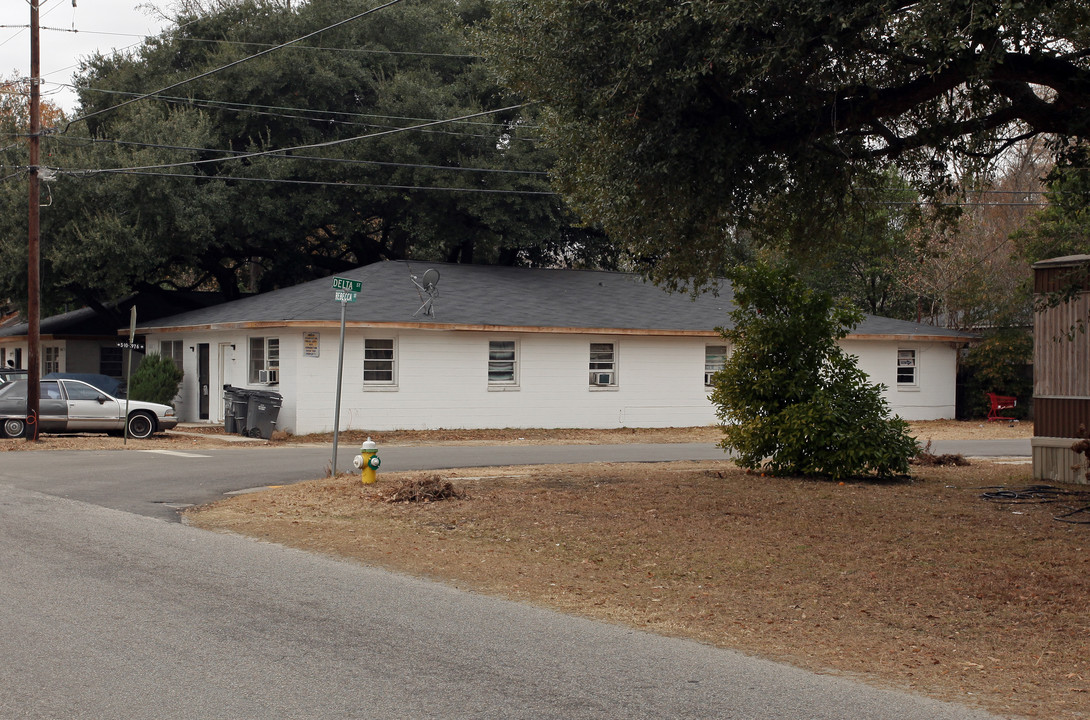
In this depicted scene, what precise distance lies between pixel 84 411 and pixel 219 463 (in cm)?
774

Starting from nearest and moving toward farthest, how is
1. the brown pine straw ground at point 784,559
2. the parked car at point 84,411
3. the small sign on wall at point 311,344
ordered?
the brown pine straw ground at point 784,559
the parked car at point 84,411
the small sign on wall at point 311,344

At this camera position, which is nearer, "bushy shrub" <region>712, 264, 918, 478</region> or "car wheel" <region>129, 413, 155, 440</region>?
"bushy shrub" <region>712, 264, 918, 478</region>

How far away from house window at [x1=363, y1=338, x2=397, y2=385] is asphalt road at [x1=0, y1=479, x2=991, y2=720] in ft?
56.6

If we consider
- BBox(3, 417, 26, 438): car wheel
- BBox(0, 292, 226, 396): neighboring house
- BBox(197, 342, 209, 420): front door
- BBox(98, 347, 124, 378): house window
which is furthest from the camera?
BBox(98, 347, 124, 378): house window

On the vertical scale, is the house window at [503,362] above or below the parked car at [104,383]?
above

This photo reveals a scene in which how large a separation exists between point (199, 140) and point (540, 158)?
10925 millimetres

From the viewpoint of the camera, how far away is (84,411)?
82.1ft

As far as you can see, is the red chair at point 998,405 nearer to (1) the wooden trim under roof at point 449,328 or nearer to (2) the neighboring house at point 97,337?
(1) the wooden trim under roof at point 449,328

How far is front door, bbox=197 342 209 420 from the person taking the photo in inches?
1196

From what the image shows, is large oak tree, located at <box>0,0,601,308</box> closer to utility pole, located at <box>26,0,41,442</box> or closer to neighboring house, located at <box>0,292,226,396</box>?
neighboring house, located at <box>0,292,226,396</box>

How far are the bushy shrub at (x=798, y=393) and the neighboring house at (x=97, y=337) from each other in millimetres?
28574

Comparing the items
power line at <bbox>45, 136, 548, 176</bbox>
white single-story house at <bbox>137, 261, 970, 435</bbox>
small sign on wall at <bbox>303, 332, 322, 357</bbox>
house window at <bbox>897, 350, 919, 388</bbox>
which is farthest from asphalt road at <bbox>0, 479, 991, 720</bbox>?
house window at <bbox>897, 350, 919, 388</bbox>

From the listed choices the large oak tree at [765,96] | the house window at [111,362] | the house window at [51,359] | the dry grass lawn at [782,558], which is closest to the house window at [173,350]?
the house window at [111,362]

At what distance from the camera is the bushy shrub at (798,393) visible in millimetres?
15516
